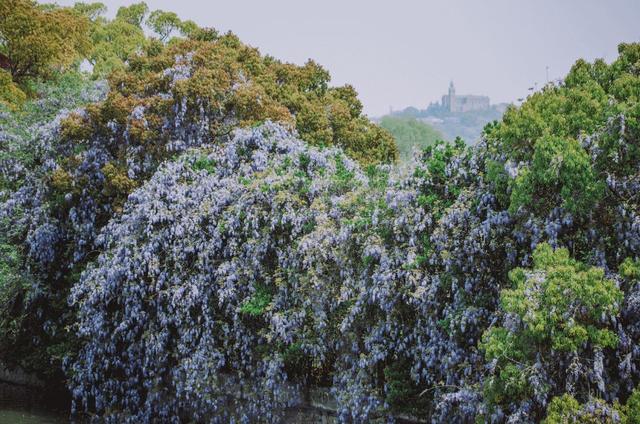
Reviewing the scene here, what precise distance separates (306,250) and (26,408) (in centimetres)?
1250

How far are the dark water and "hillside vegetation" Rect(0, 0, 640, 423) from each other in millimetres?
830

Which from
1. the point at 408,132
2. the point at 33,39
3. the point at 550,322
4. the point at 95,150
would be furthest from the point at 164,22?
the point at 408,132

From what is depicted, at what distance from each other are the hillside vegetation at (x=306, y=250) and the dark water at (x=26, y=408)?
83 cm

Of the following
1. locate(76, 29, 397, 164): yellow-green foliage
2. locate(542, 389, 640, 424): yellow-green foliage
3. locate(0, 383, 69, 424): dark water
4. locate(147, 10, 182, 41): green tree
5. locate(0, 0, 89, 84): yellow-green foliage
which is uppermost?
locate(147, 10, 182, 41): green tree

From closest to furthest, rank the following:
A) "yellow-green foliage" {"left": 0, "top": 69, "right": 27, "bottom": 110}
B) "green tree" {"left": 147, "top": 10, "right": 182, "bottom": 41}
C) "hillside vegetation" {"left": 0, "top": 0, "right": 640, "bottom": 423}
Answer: "hillside vegetation" {"left": 0, "top": 0, "right": 640, "bottom": 423}, "yellow-green foliage" {"left": 0, "top": 69, "right": 27, "bottom": 110}, "green tree" {"left": 147, "top": 10, "right": 182, "bottom": 41}

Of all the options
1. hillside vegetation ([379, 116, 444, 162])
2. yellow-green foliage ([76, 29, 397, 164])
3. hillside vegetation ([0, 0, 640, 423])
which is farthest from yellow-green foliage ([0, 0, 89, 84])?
hillside vegetation ([379, 116, 444, 162])

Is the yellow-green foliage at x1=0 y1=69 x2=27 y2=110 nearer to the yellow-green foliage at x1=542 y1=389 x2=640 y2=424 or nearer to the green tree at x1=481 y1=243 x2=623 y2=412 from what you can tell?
the green tree at x1=481 y1=243 x2=623 y2=412

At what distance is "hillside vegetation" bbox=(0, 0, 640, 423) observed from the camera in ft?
38.4

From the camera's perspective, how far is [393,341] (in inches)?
623

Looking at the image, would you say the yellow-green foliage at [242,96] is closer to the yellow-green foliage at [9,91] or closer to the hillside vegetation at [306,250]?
the hillside vegetation at [306,250]

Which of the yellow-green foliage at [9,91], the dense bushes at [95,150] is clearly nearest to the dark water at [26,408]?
the dense bushes at [95,150]

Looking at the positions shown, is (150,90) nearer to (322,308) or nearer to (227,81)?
(227,81)

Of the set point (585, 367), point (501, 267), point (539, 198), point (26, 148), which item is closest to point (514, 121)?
point (539, 198)

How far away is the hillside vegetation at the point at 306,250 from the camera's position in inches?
461
